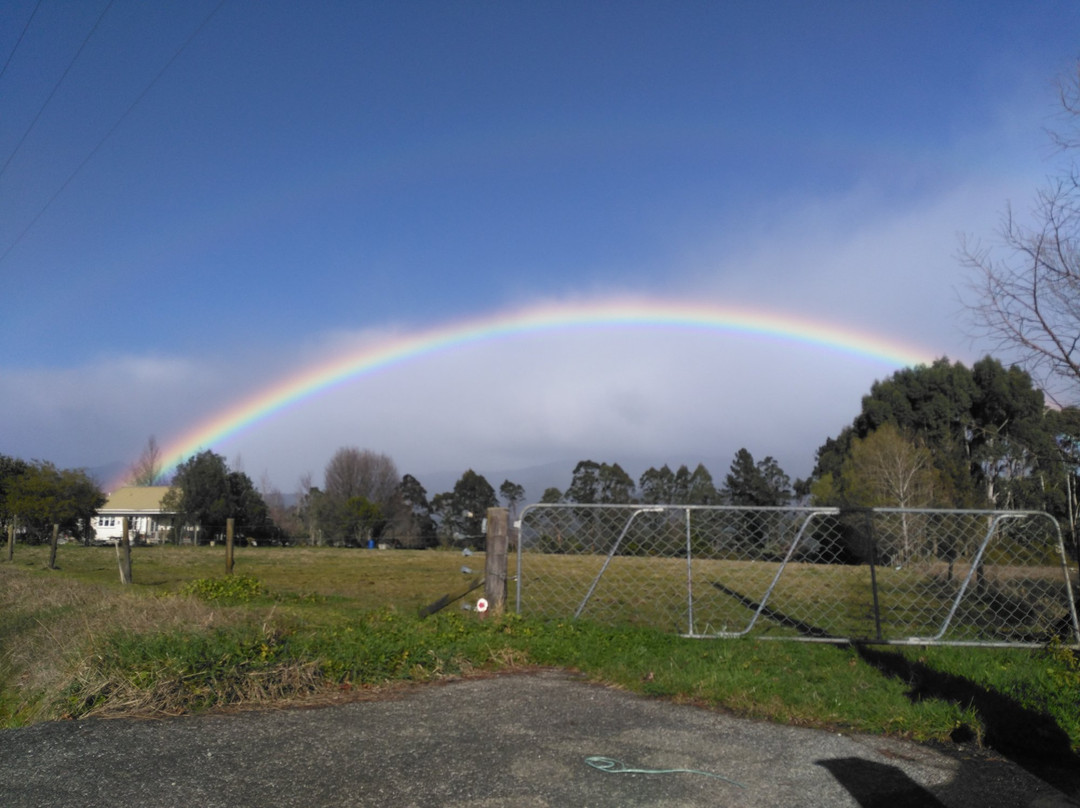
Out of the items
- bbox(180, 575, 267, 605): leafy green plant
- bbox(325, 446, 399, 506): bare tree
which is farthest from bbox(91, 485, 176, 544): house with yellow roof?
bbox(180, 575, 267, 605): leafy green plant

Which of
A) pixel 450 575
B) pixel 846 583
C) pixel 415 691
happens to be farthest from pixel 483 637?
pixel 450 575

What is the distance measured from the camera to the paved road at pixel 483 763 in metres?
3.65

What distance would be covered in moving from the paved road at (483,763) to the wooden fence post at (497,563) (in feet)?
8.88

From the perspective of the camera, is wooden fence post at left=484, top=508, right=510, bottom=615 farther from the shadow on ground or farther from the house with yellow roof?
the house with yellow roof

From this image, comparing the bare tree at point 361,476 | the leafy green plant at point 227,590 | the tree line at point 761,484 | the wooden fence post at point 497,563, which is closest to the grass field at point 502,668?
the wooden fence post at point 497,563

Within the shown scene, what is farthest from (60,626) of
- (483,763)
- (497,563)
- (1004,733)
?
(1004,733)

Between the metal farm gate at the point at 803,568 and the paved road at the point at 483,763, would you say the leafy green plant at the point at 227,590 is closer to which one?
the metal farm gate at the point at 803,568

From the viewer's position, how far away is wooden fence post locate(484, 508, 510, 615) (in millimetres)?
7949

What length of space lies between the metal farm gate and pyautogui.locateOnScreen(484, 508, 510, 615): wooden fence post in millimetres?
190

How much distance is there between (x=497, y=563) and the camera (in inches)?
314

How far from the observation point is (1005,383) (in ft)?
119

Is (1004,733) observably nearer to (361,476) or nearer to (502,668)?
(502,668)

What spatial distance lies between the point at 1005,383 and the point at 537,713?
38.1 meters

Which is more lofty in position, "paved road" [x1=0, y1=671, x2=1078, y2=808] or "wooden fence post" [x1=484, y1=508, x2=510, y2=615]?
"wooden fence post" [x1=484, y1=508, x2=510, y2=615]
